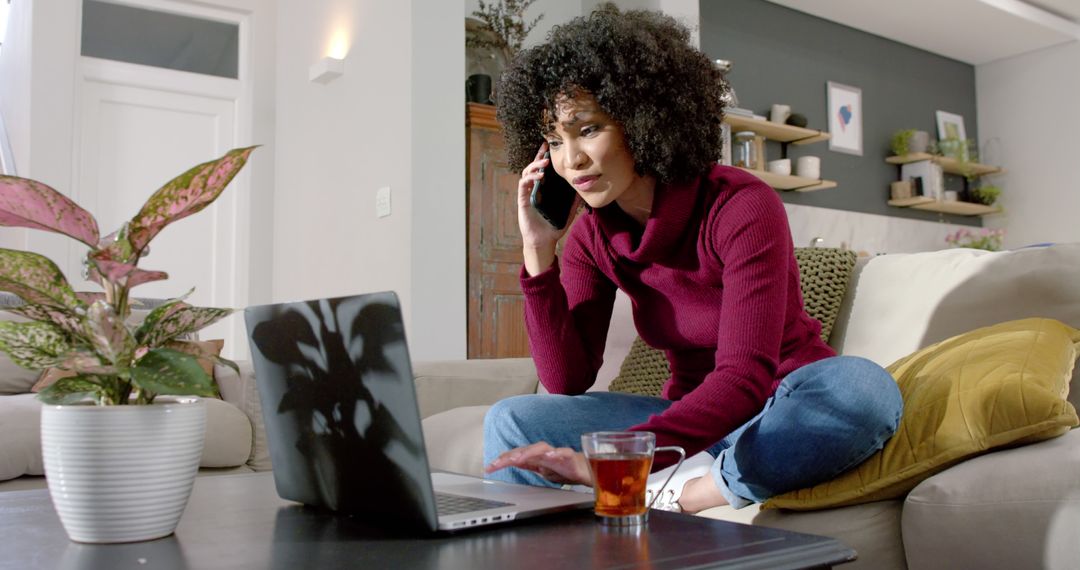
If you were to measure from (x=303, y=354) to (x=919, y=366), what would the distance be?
2.82ft

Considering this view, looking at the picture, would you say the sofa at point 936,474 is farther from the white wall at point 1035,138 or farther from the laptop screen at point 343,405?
the white wall at point 1035,138

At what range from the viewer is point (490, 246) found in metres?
4.02

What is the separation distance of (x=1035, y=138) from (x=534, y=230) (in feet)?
19.5

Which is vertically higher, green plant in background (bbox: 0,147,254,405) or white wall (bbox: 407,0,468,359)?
white wall (bbox: 407,0,468,359)

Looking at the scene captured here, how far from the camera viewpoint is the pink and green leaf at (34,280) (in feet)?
2.34

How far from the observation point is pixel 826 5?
5.59 metres

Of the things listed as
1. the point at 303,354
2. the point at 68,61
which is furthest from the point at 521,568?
the point at 68,61

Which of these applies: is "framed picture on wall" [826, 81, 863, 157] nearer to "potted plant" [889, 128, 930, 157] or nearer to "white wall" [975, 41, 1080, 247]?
"potted plant" [889, 128, 930, 157]

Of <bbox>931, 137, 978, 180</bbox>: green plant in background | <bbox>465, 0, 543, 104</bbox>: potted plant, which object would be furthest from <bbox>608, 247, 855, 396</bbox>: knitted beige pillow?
<bbox>931, 137, 978, 180</bbox>: green plant in background

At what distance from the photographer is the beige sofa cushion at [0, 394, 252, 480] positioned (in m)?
2.06

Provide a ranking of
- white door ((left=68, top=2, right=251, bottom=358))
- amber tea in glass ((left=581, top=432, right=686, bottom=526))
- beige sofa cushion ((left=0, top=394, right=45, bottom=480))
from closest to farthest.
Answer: amber tea in glass ((left=581, top=432, right=686, bottom=526)) < beige sofa cushion ((left=0, top=394, right=45, bottom=480)) < white door ((left=68, top=2, right=251, bottom=358))

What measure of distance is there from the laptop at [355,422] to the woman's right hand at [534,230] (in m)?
0.57

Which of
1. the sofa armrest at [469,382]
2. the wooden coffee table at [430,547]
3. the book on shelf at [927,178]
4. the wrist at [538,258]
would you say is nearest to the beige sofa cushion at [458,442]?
the sofa armrest at [469,382]

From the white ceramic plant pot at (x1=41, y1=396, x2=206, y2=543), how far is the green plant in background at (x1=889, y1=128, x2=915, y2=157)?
236 inches
